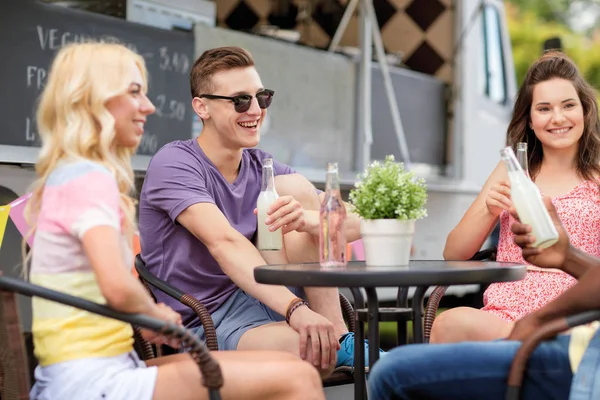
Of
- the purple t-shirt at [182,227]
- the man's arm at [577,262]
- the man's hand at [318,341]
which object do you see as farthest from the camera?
the purple t-shirt at [182,227]

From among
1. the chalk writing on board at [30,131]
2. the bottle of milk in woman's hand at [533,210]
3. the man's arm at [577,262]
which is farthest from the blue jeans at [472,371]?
the chalk writing on board at [30,131]

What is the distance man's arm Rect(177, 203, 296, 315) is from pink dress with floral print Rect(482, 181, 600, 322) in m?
0.70

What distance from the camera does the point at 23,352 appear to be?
179 cm

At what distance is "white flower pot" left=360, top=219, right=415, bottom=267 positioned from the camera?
207 centimetres

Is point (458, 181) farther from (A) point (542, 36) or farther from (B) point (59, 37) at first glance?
(A) point (542, 36)

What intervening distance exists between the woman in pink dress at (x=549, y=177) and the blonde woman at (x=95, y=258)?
97 centimetres

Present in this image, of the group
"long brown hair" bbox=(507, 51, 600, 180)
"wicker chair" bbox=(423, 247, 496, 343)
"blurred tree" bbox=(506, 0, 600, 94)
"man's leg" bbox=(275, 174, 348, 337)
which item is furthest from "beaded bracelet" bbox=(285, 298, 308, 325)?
"blurred tree" bbox=(506, 0, 600, 94)

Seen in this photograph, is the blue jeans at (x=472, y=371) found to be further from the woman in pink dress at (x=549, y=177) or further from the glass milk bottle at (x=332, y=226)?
the woman in pink dress at (x=549, y=177)

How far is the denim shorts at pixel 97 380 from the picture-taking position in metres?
1.71

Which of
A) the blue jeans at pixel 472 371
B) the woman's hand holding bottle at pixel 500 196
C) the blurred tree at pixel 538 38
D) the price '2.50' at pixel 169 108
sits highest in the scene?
the blurred tree at pixel 538 38

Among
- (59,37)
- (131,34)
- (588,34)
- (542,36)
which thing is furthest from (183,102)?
(588,34)

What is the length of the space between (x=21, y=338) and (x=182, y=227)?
35.9 inches

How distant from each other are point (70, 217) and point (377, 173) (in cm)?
71

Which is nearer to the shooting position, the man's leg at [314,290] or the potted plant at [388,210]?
the potted plant at [388,210]
